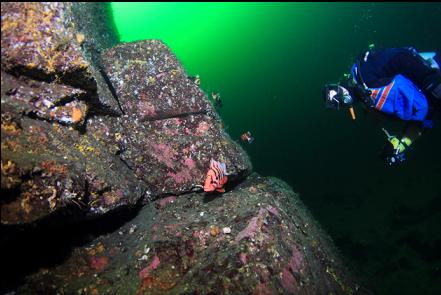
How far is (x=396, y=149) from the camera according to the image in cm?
493

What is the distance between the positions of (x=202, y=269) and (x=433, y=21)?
3574 centimetres

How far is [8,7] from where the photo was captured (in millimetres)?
3434

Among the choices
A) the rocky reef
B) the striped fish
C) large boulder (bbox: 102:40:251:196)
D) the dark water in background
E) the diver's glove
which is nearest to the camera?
the rocky reef

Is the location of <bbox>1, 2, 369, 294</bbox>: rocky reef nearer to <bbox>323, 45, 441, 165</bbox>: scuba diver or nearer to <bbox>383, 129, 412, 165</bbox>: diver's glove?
<bbox>383, 129, 412, 165</bbox>: diver's glove

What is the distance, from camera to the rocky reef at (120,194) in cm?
332

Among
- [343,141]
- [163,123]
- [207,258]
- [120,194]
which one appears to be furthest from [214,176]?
[343,141]

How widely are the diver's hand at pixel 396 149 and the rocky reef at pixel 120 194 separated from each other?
1868 millimetres

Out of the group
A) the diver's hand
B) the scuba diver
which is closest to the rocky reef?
the diver's hand

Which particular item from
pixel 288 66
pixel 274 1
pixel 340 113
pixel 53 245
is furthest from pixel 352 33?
pixel 274 1

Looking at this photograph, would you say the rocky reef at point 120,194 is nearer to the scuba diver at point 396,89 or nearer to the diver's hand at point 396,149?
the diver's hand at point 396,149

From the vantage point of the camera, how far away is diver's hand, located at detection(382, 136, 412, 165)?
4922 millimetres

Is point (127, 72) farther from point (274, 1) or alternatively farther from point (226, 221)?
point (274, 1)

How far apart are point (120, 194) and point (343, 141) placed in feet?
66.5

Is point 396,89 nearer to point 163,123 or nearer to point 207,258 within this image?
point 207,258
